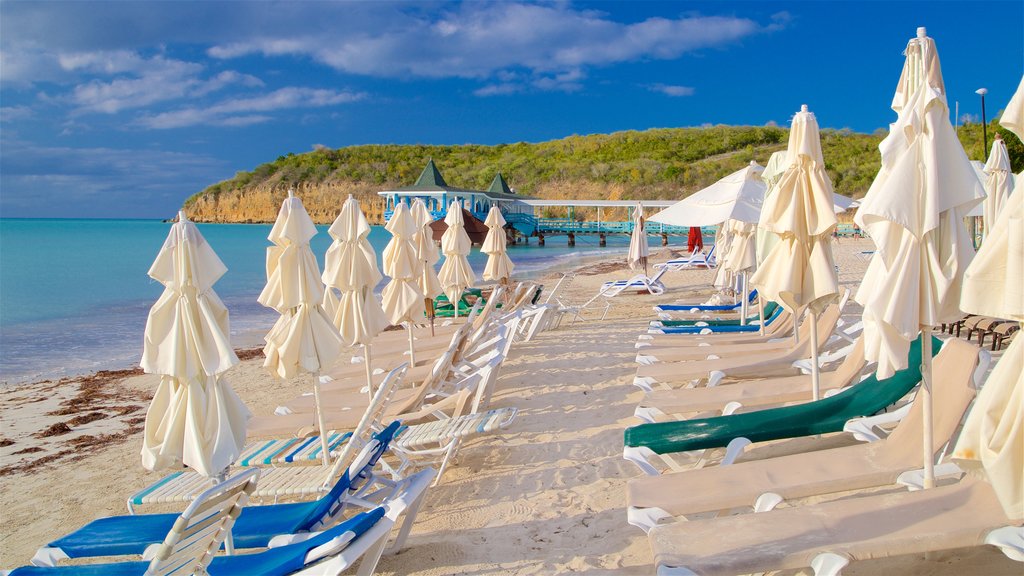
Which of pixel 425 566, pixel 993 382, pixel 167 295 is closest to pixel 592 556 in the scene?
pixel 425 566

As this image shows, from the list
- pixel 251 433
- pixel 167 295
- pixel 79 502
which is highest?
pixel 167 295

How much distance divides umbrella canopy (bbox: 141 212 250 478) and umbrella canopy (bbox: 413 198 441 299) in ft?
17.7

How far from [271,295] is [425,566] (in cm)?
226

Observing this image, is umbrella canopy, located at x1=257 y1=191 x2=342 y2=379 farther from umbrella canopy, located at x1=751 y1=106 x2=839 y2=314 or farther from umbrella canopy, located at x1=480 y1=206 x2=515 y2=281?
umbrella canopy, located at x1=480 y1=206 x2=515 y2=281

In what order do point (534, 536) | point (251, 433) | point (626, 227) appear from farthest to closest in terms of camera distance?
point (626, 227), point (251, 433), point (534, 536)

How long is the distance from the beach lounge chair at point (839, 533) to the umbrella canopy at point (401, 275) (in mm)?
4994

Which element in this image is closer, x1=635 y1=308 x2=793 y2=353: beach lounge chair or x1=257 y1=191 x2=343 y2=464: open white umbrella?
x1=257 y1=191 x2=343 y2=464: open white umbrella

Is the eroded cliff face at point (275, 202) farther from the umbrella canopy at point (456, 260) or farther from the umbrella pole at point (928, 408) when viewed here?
the umbrella pole at point (928, 408)

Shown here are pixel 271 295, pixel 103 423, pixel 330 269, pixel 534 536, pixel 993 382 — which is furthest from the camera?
pixel 103 423

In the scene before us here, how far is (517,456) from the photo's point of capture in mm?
5176

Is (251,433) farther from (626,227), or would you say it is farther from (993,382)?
(626,227)

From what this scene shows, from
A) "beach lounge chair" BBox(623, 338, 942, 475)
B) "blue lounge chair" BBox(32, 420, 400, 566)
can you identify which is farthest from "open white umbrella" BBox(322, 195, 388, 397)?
"beach lounge chair" BBox(623, 338, 942, 475)

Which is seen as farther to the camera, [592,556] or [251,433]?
[251,433]

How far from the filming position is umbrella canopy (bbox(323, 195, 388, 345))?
6.02 metres
